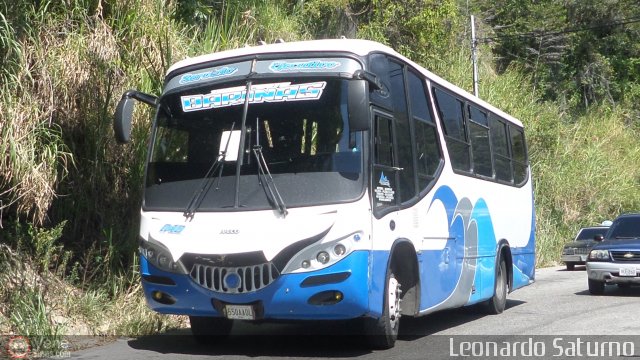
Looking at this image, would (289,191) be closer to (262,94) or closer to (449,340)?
(262,94)

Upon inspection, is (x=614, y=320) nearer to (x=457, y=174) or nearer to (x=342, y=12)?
(x=457, y=174)

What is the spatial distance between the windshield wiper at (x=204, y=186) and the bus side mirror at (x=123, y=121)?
109 cm

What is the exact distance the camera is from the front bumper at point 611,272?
16.7 m

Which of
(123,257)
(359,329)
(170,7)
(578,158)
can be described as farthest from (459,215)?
(578,158)

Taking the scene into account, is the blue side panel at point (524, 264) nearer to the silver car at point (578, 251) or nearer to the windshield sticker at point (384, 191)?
the windshield sticker at point (384, 191)

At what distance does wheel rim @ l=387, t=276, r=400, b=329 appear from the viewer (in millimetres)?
9766

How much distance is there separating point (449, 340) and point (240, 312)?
10.2 ft

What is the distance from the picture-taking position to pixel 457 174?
12383 millimetres

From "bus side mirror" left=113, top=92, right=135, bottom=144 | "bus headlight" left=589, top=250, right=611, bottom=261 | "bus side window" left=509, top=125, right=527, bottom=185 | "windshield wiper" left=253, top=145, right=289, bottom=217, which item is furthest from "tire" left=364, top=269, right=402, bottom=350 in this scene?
"bus headlight" left=589, top=250, right=611, bottom=261

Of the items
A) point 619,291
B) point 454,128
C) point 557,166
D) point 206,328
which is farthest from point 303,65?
point 557,166

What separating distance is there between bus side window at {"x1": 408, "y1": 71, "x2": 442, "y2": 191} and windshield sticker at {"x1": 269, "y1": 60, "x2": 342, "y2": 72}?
172 centimetres

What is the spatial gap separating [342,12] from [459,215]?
14926 mm

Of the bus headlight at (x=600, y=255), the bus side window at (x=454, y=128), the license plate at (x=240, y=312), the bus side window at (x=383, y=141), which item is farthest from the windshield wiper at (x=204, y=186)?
the bus headlight at (x=600, y=255)

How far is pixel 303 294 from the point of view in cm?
888
